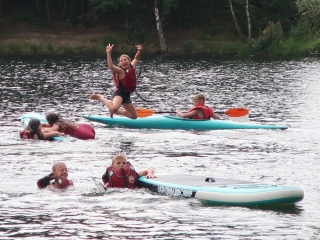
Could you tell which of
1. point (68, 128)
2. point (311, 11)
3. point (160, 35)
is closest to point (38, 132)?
point (68, 128)

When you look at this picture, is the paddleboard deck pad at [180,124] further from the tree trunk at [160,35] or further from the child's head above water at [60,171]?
the tree trunk at [160,35]

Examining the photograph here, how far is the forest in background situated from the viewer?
4916 cm

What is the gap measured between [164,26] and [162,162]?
39912 millimetres

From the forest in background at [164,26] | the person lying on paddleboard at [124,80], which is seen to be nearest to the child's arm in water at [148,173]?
the person lying on paddleboard at [124,80]

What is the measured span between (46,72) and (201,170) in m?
23.1

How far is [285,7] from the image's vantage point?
52.8 meters

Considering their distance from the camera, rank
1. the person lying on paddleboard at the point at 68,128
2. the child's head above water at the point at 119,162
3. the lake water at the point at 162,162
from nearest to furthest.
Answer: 1. the lake water at the point at 162,162
2. the child's head above water at the point at 119,162
3. the person lying on paddleboard at the point at 68,128

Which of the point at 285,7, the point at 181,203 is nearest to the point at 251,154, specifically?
the point at 181,203

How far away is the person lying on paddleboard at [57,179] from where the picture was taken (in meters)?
12.7

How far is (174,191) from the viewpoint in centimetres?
1227

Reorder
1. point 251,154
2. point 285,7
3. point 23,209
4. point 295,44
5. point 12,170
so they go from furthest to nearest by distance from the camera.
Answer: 1. point 285,7
2. point 295,44
3. point 251,154
4. point 12,170
5. point 23,209

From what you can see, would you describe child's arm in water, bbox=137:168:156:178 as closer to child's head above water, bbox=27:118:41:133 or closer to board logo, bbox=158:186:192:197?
board logo, bbox=158:186:192:197

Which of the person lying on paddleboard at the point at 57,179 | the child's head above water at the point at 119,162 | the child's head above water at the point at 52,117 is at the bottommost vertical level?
the person lying on paddleboard at the point at 57,179

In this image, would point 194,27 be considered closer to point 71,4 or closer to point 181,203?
point 71,4
